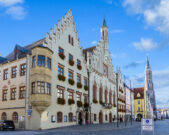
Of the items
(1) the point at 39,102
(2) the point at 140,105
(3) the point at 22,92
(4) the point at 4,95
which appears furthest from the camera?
(2) the point at 140,105

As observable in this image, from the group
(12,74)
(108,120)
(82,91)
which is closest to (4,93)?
(12,74)

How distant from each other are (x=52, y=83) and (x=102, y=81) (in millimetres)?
22200

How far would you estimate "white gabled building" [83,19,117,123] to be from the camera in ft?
167

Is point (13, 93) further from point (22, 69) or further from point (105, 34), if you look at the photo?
point (105, 34)

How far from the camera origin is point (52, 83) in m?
36.7

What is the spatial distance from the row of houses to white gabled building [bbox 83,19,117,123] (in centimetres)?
23

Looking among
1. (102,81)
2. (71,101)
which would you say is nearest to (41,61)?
(71,101)

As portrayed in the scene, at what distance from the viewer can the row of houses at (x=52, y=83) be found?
112 feet

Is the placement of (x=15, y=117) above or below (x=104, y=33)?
below

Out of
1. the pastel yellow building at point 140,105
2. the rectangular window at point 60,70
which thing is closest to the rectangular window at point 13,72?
the rectangular window at point 60,70

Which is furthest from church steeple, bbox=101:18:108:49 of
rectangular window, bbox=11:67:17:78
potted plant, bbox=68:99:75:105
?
rectangular window, bbox=11:67:17:78

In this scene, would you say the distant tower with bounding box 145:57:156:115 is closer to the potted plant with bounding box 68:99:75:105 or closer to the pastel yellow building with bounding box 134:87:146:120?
the pastel yellow building with bounding box 134:87:146:120

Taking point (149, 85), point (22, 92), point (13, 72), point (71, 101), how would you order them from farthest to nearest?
point (149, 85)
point (71, 101)
point (13, 72)
point (22, 92)

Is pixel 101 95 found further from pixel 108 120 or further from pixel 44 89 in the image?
pixel 44 89
